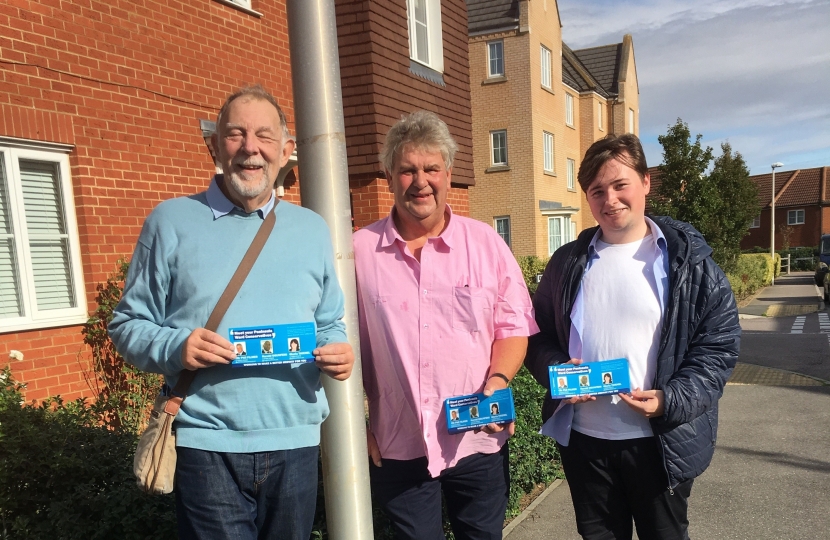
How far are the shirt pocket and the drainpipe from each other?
1.23ft

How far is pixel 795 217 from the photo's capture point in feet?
154

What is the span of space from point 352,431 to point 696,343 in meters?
1.34

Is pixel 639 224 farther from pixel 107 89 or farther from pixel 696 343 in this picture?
pixel 107 89

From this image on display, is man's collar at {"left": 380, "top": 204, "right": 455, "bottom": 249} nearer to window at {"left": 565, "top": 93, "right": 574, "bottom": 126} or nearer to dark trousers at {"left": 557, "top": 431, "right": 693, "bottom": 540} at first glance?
dark trousers at {"left": 557, "top": 431, "right": 693, "bottom": 540}

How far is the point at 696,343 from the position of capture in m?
2.30

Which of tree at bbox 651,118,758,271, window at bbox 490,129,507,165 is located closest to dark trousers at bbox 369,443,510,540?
tree at bbox 651,118,758,271

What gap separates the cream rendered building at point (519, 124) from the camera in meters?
21.9

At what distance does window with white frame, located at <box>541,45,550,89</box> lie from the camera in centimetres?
2352

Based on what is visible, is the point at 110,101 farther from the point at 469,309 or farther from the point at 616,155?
the point at 616,155

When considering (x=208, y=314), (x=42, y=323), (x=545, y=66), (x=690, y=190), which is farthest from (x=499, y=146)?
(x=208, y=314)

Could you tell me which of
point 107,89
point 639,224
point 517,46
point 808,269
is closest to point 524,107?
point 517,46

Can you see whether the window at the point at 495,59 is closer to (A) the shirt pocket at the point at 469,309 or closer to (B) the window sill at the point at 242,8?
(B) the window sill at the point at 242,8

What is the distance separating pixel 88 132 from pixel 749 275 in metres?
21.8

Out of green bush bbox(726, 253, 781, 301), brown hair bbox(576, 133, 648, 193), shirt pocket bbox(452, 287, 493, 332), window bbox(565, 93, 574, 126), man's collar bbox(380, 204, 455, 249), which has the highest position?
window bbox(565, 93, 574, 126)
